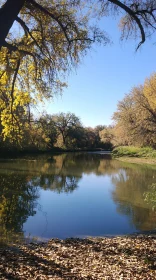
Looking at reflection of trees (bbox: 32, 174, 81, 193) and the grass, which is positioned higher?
the grass

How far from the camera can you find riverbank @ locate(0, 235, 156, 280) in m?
4.55

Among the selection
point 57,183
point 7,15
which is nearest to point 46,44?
point 7,15

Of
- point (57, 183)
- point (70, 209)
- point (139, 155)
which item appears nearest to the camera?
point (70, 209)

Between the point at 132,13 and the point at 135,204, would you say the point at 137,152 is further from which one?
the point at 132,13

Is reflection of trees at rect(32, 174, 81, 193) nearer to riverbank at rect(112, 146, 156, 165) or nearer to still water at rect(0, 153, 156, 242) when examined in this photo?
still water at rect(0, 153, 156, 242)

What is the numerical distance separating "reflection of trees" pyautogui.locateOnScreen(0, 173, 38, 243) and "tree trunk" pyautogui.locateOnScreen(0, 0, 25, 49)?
6.08m

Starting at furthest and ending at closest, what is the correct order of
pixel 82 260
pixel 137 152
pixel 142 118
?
1. pixel 137 152
2. pixel 142 118
3. pixel 82 260

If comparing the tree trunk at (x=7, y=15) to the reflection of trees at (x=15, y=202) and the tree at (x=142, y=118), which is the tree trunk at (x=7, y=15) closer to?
the reflection of trees at (x=15, y=202)

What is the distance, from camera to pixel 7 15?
4422 millimetres

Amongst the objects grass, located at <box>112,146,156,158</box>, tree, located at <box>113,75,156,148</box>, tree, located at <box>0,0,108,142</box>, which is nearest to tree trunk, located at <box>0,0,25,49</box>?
tree, located at <box>0,0,108,142</box>

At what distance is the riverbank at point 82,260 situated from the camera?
4551 mm

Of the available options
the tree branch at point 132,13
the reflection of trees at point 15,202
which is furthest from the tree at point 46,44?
the reflection of trees at point 15,202

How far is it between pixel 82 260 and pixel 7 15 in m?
4.85

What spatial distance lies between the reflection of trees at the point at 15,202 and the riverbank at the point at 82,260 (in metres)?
2.29
